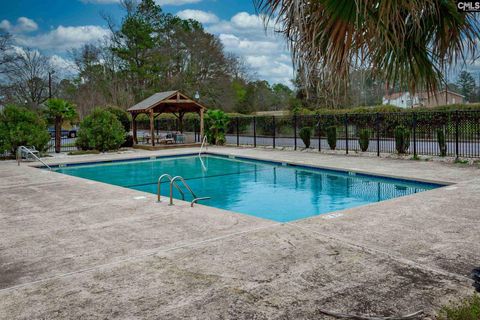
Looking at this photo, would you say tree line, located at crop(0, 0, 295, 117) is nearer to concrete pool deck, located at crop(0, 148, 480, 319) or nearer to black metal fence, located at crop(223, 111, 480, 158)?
black metal fence, located at crop(223, 111, 480, 158)

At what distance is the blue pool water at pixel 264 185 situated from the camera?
935 centimetres

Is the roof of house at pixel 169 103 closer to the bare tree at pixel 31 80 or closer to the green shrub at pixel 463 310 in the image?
the green shrub at pixel 463 310

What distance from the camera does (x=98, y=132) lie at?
63.9 ft

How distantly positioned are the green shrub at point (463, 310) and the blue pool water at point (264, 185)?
16.6 ft

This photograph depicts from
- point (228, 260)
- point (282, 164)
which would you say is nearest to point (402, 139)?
point (282, 164)

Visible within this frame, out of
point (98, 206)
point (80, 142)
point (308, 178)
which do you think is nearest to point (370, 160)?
point (308, 178)

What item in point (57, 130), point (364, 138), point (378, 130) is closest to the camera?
point (378, 130)

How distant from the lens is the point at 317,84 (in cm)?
313

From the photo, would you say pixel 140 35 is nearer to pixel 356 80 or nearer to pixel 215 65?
pixel 215 65

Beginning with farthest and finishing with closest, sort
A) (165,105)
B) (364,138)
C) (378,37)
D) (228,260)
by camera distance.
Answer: (165,105) < (364,138) < (228,260) < (378,37)

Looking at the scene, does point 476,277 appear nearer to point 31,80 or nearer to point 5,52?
point 5,52

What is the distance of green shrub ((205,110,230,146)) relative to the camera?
869 inches

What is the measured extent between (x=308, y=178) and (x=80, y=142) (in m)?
11.7

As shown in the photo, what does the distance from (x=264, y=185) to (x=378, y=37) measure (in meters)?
9.20
